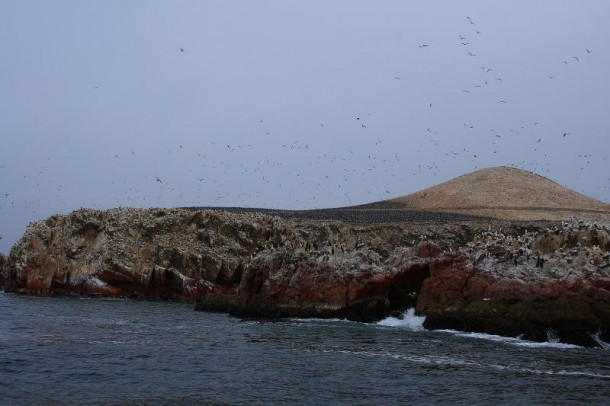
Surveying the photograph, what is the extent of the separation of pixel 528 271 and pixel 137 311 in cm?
2855

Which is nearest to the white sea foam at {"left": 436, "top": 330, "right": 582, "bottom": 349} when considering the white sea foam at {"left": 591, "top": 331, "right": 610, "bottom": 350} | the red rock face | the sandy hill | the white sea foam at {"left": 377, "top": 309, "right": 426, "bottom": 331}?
the red rock face

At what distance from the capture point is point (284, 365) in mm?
27188

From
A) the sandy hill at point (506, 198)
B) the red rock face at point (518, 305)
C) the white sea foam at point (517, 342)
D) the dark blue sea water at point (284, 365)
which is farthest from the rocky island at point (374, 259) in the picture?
the dark blue sea water at point (284, 365)

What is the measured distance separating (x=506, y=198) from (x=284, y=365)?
94.2 meters

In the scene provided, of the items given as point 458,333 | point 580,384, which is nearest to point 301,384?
point 580,384

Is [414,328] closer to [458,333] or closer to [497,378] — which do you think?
[458,333]

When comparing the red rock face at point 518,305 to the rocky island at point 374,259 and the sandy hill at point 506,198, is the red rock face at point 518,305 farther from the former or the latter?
the sandy hill at point 506,198

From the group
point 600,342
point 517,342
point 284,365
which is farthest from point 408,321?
point 284,365

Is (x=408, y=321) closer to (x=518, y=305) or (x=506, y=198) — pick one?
(x=518, y=305)

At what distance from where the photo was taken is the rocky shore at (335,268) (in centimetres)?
3556

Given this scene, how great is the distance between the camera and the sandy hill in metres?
104

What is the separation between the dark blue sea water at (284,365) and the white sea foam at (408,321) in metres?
0.11

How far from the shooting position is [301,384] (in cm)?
2344

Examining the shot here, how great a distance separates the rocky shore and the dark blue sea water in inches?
78.8
